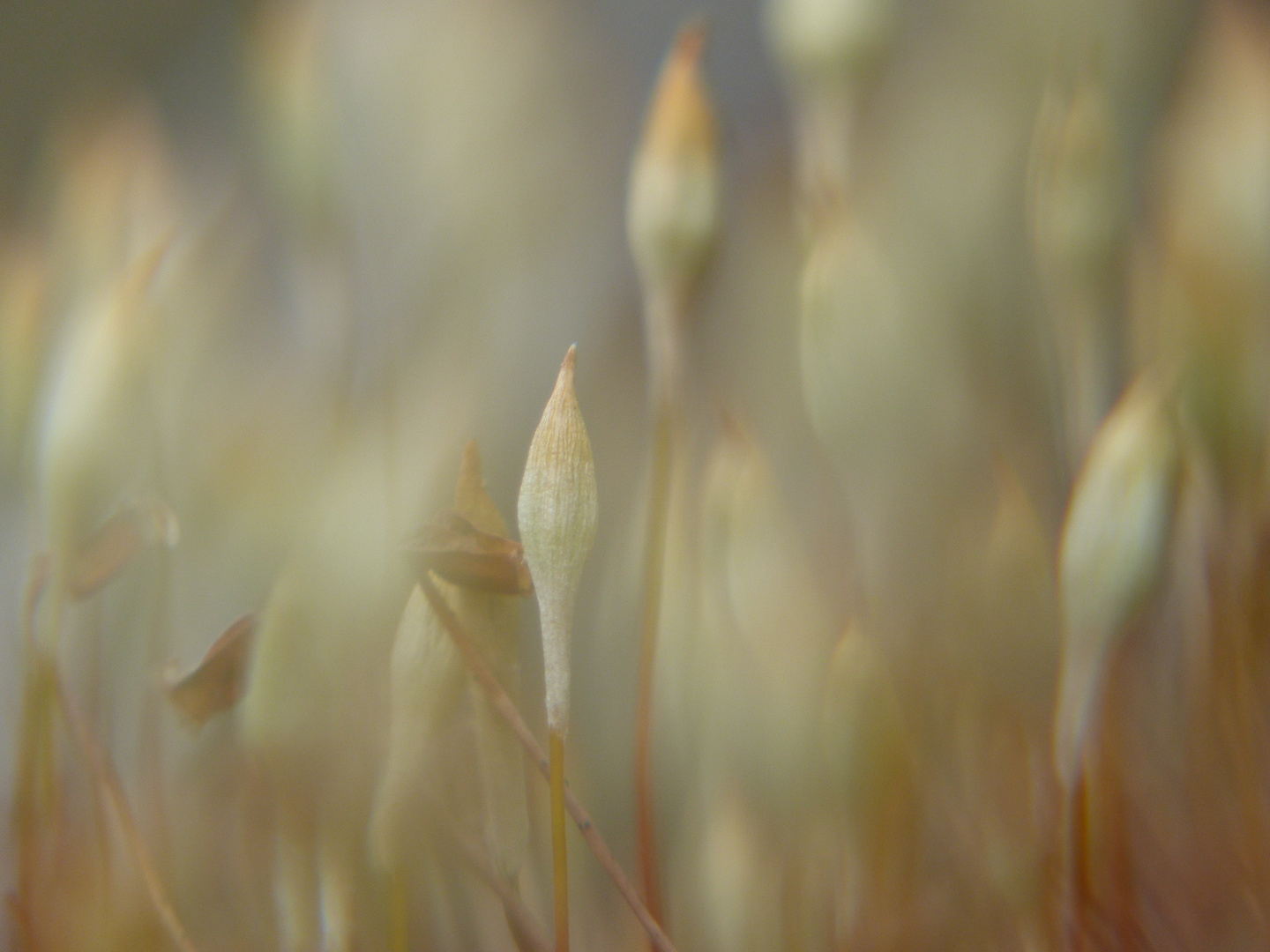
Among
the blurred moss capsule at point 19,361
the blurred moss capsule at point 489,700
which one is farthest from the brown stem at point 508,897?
the blurred moss capsule at point 19,361

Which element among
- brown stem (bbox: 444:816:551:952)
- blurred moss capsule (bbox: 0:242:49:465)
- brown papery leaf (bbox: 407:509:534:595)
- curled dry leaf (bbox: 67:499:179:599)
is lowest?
brown stem (bbox: 444:816:551:952)

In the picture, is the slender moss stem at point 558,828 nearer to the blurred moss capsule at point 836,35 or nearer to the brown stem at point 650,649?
the brown stem at point 650,649

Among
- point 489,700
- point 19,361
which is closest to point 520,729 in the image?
point 489,700

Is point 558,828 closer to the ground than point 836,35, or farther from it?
closer to the ground

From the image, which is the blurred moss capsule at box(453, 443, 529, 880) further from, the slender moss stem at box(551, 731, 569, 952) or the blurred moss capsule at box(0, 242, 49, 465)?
the blurred moss capsule at box(0, 242, 49, 465)

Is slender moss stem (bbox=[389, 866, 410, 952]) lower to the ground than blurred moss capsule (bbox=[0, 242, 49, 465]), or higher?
lower

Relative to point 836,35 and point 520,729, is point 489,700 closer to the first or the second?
point 520,729

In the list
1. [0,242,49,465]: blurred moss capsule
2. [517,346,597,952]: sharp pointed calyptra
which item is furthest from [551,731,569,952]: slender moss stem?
[0,242,49,465]: blurred moss capsule
